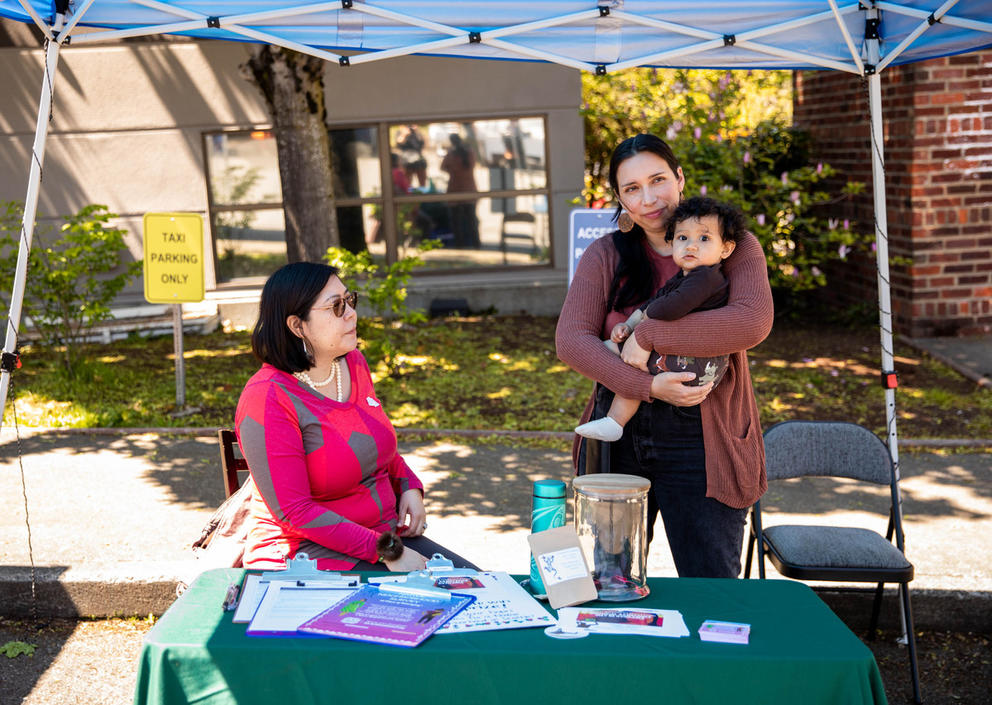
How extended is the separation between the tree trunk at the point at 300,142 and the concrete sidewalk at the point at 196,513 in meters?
2.64

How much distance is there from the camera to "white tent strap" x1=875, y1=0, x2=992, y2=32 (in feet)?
13.2

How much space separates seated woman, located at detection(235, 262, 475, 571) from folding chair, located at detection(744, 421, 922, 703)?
136 centimetres

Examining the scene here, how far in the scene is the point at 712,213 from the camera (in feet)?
10.4

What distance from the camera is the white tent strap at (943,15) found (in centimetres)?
403

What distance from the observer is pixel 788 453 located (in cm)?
438

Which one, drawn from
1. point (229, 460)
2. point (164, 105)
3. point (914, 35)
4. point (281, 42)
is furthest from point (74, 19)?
point (164, 105)

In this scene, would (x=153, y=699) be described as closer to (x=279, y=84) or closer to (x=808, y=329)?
(x=279, y=84)

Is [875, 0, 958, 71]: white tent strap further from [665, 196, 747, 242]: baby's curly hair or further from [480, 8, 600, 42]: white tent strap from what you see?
[665, 196, 747, 242]: baby's curly hair

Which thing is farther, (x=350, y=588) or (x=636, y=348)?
(x=636, y=348)

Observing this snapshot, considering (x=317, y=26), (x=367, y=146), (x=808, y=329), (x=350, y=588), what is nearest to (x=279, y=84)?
(x=367, y=146)

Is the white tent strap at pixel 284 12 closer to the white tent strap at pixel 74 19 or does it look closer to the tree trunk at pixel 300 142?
the white tent strap at pixel 74 19

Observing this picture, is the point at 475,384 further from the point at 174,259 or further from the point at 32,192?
the point at 32,192

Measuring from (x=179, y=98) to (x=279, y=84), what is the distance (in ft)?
10.0

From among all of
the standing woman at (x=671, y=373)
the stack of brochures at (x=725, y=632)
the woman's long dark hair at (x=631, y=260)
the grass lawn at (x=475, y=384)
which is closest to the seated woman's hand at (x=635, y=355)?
the standing woman at (x=671, y=373)
